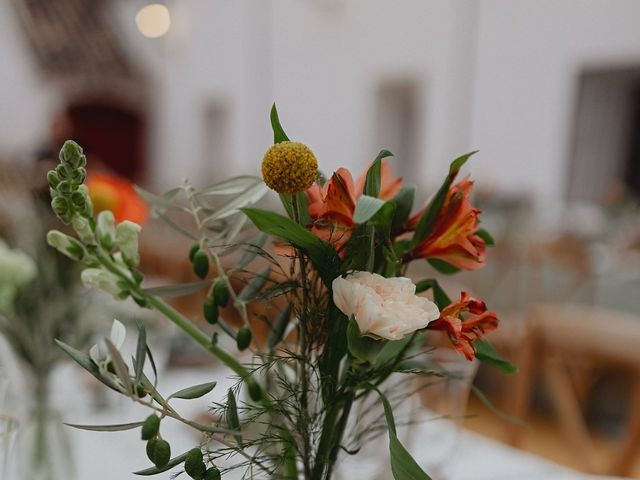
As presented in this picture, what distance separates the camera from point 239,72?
9.44m

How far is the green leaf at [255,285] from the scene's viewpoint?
53cm

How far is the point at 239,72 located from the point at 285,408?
9.36 meters

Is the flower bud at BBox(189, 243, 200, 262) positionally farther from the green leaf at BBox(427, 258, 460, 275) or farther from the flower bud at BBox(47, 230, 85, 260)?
the green leaf at BBox(427, 258, 460, 275)

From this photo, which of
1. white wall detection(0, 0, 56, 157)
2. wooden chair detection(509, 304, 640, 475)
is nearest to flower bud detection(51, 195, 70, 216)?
wooden chair detection(509, 304, 640, 475)

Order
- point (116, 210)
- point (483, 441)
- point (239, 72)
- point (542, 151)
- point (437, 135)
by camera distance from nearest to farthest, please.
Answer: point (116, 210), point (483, 441), point (542, 151), point (437, 135), point (239, 72)

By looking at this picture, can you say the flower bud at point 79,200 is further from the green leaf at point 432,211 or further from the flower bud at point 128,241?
the green leaf at point 432,211

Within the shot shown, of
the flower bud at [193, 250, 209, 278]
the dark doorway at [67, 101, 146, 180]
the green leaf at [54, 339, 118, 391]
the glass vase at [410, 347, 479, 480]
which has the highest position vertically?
the flower bud at [193, 250, 209, 278]

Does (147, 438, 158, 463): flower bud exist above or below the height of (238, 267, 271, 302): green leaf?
below

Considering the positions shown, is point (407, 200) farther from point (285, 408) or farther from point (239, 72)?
point (239, 72)

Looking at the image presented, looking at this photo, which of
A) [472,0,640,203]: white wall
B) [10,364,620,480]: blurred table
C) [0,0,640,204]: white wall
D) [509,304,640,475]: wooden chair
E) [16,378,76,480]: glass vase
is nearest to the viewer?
[16,378,76,480]: glass vase

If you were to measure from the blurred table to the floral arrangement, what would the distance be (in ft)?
1.23

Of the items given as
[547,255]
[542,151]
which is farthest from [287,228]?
[542,151]

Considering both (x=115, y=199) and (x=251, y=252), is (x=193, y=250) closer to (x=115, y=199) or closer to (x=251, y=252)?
(x=251, y=252)

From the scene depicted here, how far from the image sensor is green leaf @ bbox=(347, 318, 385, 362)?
1.47ft
